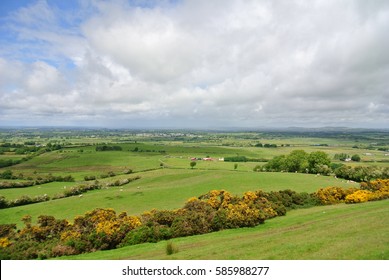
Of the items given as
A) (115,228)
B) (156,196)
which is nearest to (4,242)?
(115,228)

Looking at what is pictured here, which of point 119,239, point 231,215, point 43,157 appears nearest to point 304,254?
point 231,215

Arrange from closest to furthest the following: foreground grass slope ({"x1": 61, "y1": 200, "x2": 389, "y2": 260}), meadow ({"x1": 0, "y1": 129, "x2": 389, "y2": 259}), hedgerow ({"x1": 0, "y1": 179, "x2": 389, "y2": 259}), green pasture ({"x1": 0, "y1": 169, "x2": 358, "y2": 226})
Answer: foreground grass slope ({"x1": 61, "y1": 200, "x2": 389, "y2": 260})
meadow ({"x1": 0, "y1": 129, "x2": 389, "y2": 259})
hedgerow ({"x1": 0, "y1": 179, "x2": 389, "y2": 259})
green pasture ({"x1": 0, "y1": 169, "x2": 358, "y2": 226})

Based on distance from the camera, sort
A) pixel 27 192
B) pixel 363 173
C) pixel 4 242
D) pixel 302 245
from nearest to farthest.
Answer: pixel 302 245 < pixel 4 242 < pixel 363 173 < pixel 27 192

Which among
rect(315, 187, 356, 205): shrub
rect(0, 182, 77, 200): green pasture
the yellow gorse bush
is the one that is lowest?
rect(0, 182, 77, 200): green pasture

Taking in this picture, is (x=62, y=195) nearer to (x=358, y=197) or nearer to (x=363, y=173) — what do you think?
(x=358, y=197)

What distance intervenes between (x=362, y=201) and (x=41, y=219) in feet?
155

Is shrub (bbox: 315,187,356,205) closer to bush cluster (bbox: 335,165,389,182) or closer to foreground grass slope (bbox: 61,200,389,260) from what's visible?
foreground grass slope (bbox: 61,200,389,260)

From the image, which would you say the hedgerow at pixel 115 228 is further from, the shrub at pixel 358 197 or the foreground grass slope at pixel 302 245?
the shrub at pixel 358 197

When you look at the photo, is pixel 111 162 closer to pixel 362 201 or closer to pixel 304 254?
pixel 362 201

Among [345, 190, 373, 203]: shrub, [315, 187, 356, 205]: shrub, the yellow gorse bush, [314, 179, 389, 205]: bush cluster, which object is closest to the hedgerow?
the yellow gorse bush

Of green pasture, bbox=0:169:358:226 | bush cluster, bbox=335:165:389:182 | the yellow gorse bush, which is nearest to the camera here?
the yellow gorse bush

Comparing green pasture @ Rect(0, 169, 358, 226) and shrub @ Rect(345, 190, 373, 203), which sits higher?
shrub @ Rect(345, 190, 373, 203)

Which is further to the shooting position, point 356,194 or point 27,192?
point 27,192
